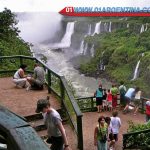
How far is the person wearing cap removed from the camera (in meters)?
5.99

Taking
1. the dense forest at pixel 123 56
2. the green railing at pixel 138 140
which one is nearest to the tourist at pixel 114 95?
the green railing at pixel 138 140

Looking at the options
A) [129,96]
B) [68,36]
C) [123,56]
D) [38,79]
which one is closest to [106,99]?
[129,96]

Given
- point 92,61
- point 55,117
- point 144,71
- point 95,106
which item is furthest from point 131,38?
point 55,117

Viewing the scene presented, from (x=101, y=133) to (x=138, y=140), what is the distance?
3.23 meters

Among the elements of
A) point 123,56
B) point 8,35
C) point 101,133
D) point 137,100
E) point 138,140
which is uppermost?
point 8,35

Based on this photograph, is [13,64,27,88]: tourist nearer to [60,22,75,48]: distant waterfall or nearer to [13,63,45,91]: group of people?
[13,63,45,91]: group of people

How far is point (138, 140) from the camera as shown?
12.6 metres

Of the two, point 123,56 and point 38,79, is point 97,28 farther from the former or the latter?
point 38,79

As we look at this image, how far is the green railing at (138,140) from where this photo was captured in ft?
40.2

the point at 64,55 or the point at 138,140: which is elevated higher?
the point at 138,140

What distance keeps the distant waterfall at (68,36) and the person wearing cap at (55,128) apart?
83.7 meters

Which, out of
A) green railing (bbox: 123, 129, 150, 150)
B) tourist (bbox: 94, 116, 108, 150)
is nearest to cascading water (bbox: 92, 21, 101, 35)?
green railing (bbox: 123, 129, 150, 150)

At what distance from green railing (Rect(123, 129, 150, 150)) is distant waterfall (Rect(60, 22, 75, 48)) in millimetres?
77524

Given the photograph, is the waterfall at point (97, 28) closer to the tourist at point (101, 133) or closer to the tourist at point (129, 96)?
the tourist at point (129, 96)
